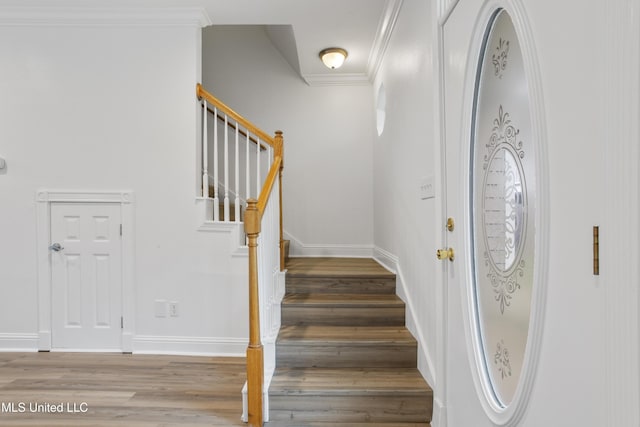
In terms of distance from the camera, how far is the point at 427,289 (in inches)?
83.0

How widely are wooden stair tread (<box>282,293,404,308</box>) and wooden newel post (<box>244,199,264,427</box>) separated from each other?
0.66 meters

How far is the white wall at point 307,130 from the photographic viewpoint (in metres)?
4.35

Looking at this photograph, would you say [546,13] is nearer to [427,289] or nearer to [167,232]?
[427,289]

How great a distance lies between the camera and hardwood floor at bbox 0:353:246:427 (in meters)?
2.13

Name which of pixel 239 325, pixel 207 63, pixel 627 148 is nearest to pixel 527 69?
pixel 627 148

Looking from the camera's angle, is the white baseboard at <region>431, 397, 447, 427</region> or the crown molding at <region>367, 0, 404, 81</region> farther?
the crown molding at <region>367, 0, 404, 81</region>

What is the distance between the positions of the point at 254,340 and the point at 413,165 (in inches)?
56.9

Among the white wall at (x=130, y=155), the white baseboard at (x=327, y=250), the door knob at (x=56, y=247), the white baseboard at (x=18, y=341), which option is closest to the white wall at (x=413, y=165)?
the white baseboard at (x=327, y=250)

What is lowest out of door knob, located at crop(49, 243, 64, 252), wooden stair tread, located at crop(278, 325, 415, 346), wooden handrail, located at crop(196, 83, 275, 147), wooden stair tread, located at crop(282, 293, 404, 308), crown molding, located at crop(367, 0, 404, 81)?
wooden stair tread, located at crop(278, 325, 415, 346)

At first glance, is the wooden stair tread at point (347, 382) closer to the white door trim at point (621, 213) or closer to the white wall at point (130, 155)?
the white wall at point (130, 155)

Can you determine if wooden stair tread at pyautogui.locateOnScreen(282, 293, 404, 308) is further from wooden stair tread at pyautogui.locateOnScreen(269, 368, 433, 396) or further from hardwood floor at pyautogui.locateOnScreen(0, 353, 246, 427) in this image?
hardwood floor at pyautogui.locateOnScreen(0, 353, 246, 427)

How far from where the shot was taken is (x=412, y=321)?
2451 millimetres

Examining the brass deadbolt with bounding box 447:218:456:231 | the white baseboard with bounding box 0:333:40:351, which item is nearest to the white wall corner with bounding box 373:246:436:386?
the brass deadbolt with bounding box 447:218:456:231

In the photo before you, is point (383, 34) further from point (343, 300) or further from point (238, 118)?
point (343, 300)
